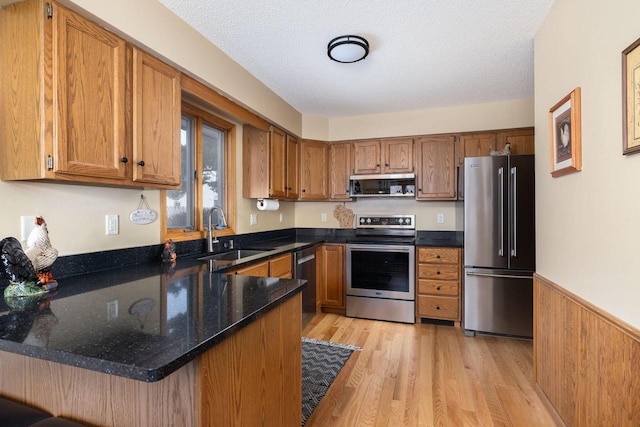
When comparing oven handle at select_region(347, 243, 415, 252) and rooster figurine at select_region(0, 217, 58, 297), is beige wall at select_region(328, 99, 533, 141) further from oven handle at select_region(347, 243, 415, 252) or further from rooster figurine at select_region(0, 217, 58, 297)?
rooster figurine at select_region(0, 217, 58, 297)

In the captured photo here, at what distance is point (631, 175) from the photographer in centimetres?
116

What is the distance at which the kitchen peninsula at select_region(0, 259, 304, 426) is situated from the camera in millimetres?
789

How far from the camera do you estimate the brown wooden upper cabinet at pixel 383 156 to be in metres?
3.81

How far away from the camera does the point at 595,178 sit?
141 centimetres

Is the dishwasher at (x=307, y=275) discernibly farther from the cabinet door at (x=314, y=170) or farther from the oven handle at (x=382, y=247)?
the cabinet door at (x=314, y=170)

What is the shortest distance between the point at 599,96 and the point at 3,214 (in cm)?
261

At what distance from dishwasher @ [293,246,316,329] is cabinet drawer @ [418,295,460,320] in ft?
3.78

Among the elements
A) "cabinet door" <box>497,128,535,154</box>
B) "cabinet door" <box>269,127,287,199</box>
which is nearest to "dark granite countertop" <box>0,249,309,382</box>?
"cabinet door" <box>269,127,287,199</box>

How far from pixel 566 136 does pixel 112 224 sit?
2534 mm

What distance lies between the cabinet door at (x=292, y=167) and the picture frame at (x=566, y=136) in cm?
246

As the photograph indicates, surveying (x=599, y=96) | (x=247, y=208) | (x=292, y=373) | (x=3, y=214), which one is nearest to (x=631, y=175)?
(x=599, y=96)

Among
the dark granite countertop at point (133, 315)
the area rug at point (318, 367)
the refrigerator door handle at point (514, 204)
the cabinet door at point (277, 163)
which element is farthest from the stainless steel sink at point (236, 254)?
the refrigerator door handle at point (514, 204)

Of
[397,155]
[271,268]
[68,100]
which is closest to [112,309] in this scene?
[68,100]

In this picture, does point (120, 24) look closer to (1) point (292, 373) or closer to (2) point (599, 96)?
(1) point (292, 373)
